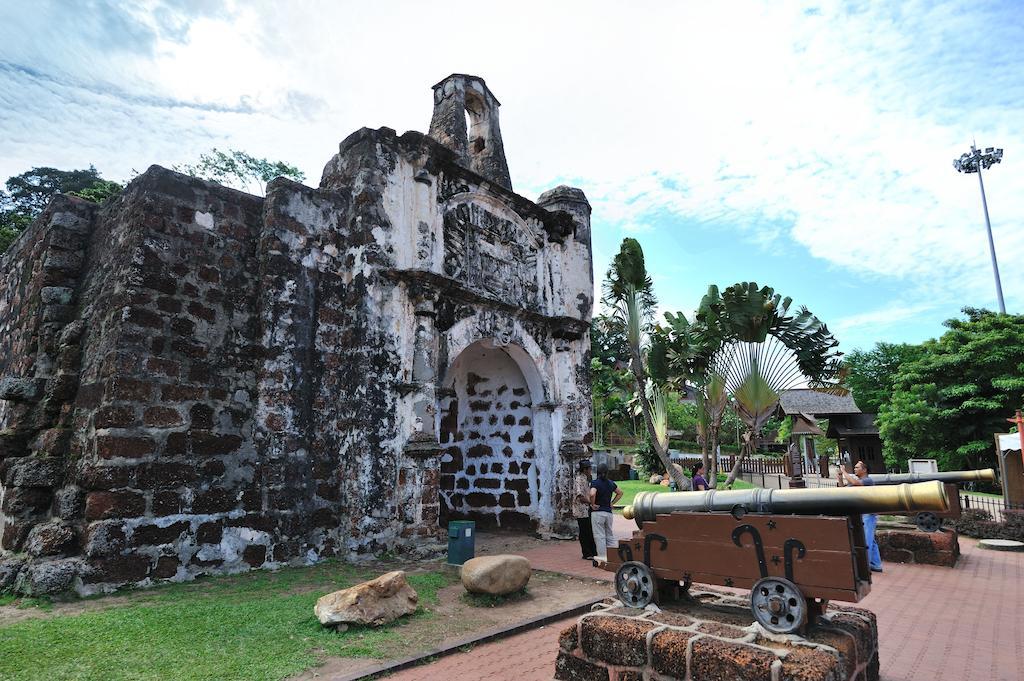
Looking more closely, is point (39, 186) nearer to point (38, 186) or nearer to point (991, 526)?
point (38, 186)

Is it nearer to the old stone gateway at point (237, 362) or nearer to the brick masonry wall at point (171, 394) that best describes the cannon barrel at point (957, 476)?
the old stone gateway at point (237, 362)

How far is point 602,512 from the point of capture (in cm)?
834

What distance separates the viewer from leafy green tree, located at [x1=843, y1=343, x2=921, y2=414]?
34750mm

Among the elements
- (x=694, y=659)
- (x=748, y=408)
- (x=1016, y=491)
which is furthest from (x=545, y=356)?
(x=1016, y=491)

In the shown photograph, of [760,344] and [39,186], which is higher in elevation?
[39,186]

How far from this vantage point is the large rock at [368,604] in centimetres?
510

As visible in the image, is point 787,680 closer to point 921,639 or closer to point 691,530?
point 691,530

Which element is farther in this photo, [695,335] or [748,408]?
[695,335]

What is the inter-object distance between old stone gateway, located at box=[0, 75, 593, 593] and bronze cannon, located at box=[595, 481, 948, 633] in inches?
170

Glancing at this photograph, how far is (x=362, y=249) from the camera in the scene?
8539 millimetres

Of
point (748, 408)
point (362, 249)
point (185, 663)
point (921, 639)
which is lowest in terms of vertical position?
point (921, 639)

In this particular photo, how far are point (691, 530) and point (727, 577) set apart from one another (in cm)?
39

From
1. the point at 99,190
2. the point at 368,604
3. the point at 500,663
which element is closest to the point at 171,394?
the point at 368,604

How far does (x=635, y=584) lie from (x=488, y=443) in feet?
24.0
